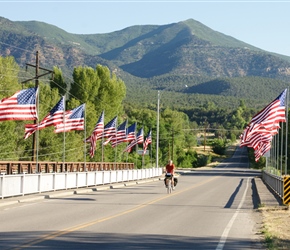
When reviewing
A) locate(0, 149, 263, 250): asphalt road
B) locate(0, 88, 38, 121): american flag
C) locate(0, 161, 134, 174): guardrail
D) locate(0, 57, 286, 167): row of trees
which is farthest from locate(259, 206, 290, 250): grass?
locate(0, 57, 286, 167): row of trees

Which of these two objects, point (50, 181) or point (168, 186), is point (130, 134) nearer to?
point (168, 186)

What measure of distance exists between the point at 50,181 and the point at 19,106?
4.85 meters

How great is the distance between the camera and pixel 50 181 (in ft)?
110

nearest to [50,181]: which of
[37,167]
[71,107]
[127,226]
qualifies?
[37,167]

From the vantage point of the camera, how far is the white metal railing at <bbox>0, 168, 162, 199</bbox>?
90.8 feet

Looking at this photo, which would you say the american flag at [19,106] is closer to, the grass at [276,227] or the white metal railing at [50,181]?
the white metal railing at [50,181]

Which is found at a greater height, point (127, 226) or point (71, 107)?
point (71, 107)

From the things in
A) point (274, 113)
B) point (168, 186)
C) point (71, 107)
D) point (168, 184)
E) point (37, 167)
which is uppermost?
point (71, 107)

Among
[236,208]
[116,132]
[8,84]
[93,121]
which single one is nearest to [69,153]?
[93,121]

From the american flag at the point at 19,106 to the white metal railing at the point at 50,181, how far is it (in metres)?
2.62

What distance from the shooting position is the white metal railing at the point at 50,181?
2767 cm

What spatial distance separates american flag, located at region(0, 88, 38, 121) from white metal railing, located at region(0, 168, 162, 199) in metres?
2.62

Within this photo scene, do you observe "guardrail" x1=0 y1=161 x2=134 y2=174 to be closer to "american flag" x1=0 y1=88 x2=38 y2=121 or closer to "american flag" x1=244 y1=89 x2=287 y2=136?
"american flag" x1=0 y1=88 x2=38 y2=121

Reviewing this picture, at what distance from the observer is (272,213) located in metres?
23.7
